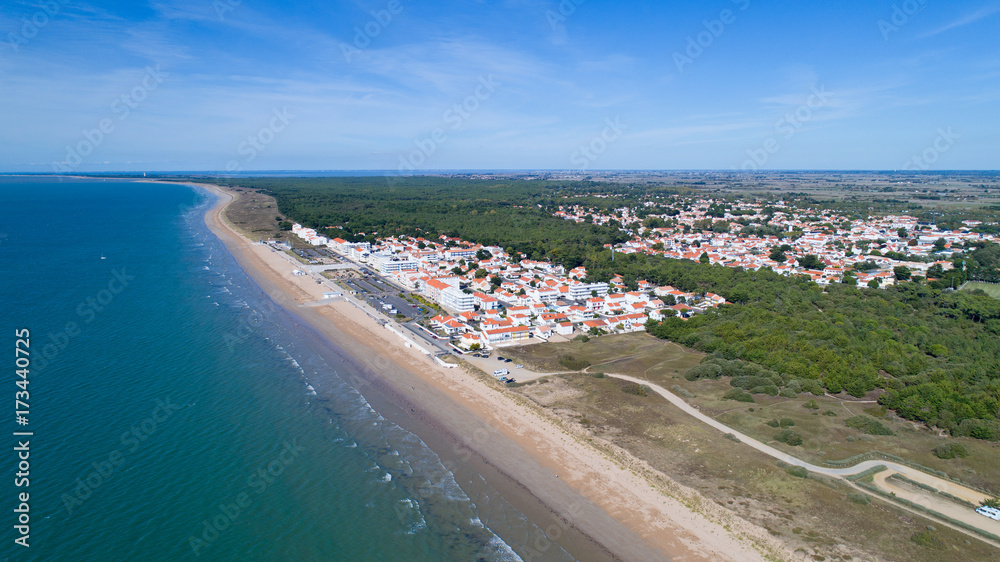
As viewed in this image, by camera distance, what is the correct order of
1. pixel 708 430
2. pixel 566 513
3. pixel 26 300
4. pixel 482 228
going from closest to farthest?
pixel 566 513, pixel 708 430, pixel 26 300, pixel 482 228

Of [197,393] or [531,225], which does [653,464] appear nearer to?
[197,393]

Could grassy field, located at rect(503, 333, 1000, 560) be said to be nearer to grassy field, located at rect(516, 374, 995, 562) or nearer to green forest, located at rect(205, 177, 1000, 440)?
grassy field, located at rect(516, 374, 995, 562)

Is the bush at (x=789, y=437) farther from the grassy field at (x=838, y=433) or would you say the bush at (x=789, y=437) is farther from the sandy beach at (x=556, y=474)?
the sandy beach at (x=556, y=474)

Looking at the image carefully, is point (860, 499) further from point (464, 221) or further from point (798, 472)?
point (464, 221)

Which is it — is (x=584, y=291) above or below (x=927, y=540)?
below

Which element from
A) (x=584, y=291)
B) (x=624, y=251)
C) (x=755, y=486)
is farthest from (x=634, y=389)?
(x=624, y=251)

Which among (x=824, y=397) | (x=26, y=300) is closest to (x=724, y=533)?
(x=824, y=397)
